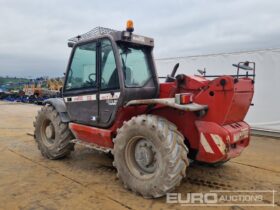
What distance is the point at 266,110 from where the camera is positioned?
8.54 metres

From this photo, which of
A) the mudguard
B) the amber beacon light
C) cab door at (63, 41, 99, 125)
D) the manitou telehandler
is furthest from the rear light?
the mudguard

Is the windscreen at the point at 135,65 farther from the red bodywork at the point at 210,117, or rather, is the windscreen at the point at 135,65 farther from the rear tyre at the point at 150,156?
the rear tyre at the point at 150,156

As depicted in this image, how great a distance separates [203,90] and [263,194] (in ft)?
5.30

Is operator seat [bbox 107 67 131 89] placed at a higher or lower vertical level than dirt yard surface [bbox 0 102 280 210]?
higher

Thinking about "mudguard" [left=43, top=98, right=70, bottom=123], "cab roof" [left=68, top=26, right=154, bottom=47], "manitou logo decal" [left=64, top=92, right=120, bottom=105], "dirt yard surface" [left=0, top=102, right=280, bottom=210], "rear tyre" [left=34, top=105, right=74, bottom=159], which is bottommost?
"dirt yard surface" [left=0, top=102, right=280, bottom=210]

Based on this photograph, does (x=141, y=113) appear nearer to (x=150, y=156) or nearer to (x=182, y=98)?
(x=150, y=156)

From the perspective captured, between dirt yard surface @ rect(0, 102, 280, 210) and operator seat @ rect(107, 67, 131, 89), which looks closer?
dirt yard surface @ rect(0, 102, 280, 210)

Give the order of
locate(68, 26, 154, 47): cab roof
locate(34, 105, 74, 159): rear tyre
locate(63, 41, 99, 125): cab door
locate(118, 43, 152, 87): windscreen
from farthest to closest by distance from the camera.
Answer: locate(34, 105, 74, 159): rear tyre
locate(63, 41, 99, 125): cab door
locate(118, 43, 152, 87): windscreen
locate(68, 26, 154, 47): cab roof

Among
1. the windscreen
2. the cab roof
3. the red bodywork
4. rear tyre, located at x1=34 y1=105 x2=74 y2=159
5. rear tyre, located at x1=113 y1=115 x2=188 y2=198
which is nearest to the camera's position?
rear tyre, located at x1=113 y1=115 x2=188 y2=198

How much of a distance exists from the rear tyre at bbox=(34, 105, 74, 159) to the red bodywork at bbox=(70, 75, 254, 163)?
2.90 ft

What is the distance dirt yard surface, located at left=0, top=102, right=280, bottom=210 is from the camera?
346 centimetres

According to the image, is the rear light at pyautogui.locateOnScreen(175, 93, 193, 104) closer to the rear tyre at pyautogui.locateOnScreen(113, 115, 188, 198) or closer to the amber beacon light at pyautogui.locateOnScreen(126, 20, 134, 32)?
the rear tyre at pyautogui.locateOnScreen(113, 115, 188, 198)

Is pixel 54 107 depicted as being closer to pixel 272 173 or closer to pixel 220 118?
pixel 220 118

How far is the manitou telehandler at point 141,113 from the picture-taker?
352 centimetres
